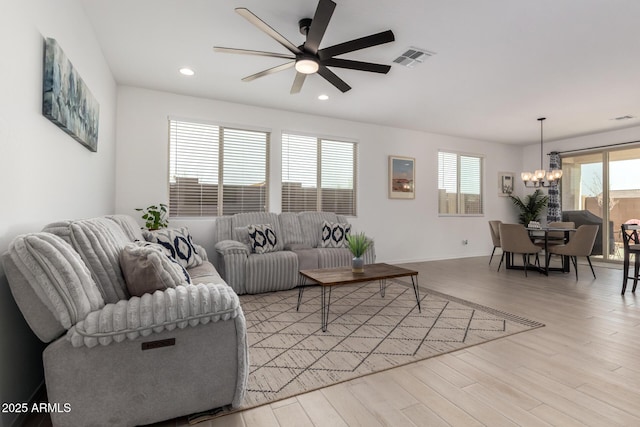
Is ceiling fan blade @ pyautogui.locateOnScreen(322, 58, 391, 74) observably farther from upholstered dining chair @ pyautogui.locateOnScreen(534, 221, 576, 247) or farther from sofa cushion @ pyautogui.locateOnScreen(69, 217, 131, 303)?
upholstered dining chair @ pyautogui.locateOnScreen(534, 221, 576, 247)

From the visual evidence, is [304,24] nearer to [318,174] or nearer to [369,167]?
[318,174]

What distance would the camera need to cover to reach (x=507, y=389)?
73.6 inches

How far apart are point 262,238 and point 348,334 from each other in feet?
6.87

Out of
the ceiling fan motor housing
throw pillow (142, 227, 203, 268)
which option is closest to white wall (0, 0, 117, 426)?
throw pillow (142, 227, 203, 268)

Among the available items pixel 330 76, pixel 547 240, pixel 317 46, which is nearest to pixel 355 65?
pixel 330 76

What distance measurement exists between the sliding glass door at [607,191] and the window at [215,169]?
693 cm

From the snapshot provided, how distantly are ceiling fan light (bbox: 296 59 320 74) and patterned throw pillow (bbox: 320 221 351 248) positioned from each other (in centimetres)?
252

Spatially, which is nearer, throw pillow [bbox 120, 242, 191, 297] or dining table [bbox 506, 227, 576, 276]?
throw pillow [bbox 120, 242, 191, 297]

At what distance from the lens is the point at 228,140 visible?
505 centimetres

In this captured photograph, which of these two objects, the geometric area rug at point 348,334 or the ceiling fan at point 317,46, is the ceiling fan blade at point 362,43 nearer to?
the ceiling fan at point 317,46

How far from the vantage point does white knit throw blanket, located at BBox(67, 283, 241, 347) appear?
1376 millimetres

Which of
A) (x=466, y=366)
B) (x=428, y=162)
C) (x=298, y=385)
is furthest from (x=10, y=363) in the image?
(x=428, y=162)

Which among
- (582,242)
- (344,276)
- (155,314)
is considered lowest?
(344,276)

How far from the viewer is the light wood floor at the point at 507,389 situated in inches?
63.3
